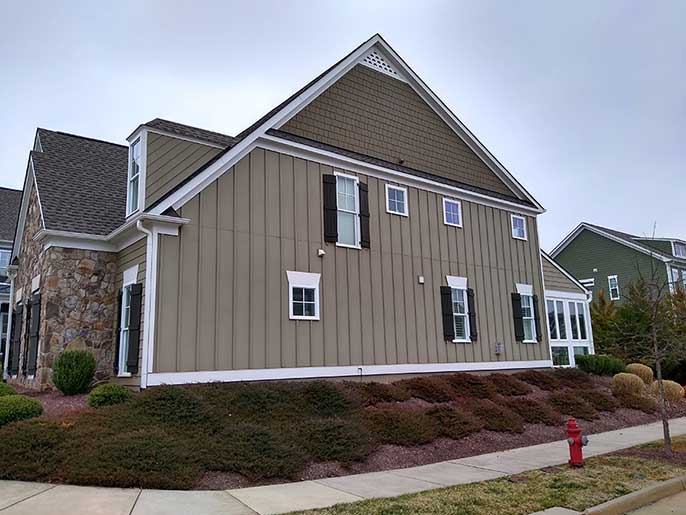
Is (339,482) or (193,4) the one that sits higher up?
(193,4)

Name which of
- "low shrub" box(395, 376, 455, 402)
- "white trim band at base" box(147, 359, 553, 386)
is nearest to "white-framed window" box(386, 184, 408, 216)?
"white trim band at base" box(147, 359, 553, 386)

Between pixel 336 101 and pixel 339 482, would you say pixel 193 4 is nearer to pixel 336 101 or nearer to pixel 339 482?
pixel 336 101

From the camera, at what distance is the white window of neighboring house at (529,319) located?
55.3ft

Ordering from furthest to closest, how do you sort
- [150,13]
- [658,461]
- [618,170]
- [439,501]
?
[618,170]
[150,13]
[658,461]
[439,501]

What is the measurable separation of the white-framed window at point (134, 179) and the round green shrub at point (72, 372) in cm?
A: 315

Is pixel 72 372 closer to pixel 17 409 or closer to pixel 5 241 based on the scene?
pixel 17 409

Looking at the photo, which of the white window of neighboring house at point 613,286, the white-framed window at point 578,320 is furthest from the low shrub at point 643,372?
the white window of neighboring house at point 613,286

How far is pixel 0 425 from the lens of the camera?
7.84 m

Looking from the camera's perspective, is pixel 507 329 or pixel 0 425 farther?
pixel 507 329

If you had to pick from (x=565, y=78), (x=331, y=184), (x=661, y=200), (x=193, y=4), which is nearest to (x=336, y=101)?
(x=331, y=184)

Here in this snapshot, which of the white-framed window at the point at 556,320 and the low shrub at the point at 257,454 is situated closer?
the low shrub at the point at 257,454

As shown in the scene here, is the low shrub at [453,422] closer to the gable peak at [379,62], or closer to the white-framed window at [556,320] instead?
the gable peak at [379,62]

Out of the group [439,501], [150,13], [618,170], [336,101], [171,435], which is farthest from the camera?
[618,170]

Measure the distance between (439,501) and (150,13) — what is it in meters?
11.9
